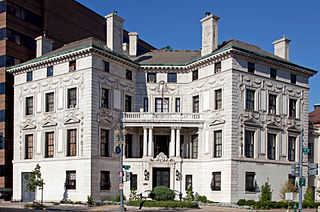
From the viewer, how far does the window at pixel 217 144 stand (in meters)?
43.7

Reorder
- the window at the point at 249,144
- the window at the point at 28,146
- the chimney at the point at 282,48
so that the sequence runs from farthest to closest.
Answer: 1. the chimney at the point at 282,48
2. the window at the point at 28,146
3. the window at the point at 249,144

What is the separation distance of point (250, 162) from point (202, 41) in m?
14.3

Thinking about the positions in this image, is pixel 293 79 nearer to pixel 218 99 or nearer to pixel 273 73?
pixel 273 73

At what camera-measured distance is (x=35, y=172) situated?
1634 inches

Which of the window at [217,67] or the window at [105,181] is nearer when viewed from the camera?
the window at [105,181]

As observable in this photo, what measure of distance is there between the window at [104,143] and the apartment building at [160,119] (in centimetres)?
10

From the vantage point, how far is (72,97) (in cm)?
4450

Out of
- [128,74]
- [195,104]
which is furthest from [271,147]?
[128,74]

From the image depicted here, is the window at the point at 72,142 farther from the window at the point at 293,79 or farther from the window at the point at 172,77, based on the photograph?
the window at the point at 293,79

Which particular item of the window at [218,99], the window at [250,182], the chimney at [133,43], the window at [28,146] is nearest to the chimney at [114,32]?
the chimney at [133,43]

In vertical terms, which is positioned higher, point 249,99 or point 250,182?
point 249,99

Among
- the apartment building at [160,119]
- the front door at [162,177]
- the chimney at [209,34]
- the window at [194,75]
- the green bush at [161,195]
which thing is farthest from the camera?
the window at [194,75]

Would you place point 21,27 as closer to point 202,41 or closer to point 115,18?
point 115,18

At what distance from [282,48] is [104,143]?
958 inches
